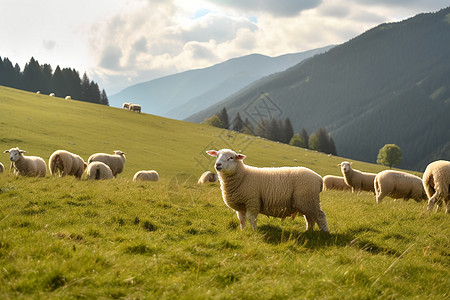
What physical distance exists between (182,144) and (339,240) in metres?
42.9

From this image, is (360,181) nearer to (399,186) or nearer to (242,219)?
(399,186)

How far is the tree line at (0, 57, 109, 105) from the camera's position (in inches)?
3497

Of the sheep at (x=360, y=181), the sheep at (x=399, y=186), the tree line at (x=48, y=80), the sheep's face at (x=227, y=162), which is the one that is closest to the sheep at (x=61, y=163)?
the sheep's face at (x=227, y=162)

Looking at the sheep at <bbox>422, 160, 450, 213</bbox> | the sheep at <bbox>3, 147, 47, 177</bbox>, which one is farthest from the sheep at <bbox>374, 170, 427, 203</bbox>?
the sheep at <bbox>3, 147, 47, 177</bbox>

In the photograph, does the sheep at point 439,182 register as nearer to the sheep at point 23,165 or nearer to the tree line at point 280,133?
the sheep at point 23,165

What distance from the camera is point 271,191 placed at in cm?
833

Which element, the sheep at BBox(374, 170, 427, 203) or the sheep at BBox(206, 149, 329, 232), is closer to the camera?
the sheep at BBox(206, 149, 329, 232)

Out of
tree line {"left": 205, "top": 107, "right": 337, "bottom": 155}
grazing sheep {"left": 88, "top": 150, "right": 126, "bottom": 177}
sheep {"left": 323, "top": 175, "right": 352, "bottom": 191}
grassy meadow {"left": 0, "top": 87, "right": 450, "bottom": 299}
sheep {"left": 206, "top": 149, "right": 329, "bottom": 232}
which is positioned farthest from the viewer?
tree line {"left": 205, "top": 107, "right": 337, "bottom": 155}

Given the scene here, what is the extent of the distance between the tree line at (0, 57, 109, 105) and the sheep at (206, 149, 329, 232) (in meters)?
95.0

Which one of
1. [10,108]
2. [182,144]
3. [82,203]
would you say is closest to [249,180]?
[82,203]

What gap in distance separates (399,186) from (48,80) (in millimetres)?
97718

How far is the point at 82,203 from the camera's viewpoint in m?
9.55

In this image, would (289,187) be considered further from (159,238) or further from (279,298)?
(279,298)

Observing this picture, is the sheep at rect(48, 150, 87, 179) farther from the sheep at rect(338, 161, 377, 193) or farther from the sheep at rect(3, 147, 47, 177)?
the sheep at rect(338, 161, 377, 193)
